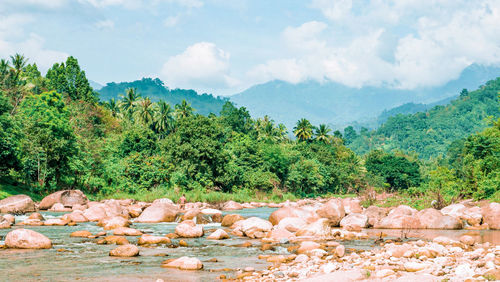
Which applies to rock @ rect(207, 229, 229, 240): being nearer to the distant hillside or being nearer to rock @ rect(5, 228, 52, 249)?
rock @ rect(5, 228, 52, 249)

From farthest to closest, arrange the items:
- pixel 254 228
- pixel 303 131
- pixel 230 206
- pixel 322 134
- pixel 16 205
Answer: pixel 322 134
pixel 303 131
pixel 230 206
pixel 16 205
pixel 254 228

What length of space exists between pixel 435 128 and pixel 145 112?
111 meters

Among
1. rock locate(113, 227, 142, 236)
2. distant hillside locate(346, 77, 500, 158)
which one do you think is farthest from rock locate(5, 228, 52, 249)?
distant hillside locate(346, 77, 500, 158)

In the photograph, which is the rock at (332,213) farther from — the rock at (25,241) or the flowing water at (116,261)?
the rock at (25,241)

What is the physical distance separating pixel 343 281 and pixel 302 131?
65066 millimetres

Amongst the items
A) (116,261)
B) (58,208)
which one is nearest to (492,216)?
(116,261)

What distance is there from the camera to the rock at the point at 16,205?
79.2 feet

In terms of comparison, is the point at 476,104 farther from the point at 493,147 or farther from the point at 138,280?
the point at 138,280

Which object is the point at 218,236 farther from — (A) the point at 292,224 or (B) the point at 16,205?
(B) the point at 16,205

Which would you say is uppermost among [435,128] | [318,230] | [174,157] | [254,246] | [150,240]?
[435,128]

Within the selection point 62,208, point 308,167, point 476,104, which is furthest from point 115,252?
point 476,104

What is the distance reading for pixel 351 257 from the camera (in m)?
12.4

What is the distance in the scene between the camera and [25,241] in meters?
13.6

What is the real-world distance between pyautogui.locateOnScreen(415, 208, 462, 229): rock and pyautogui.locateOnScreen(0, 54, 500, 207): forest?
5341 millimetres
